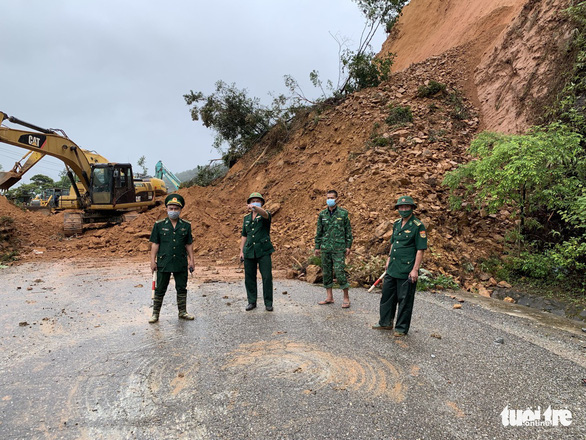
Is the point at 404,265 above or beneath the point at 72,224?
beneath

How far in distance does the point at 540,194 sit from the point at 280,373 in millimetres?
6084

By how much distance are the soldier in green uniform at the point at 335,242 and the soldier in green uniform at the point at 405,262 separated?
119 cm

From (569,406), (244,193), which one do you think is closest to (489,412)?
(569,406)

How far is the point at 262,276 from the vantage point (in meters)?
5.51

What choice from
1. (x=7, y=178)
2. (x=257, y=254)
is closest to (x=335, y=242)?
(x=257, y=254)

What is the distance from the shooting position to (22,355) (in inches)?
152

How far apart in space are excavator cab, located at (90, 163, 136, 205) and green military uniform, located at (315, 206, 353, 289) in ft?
40.8

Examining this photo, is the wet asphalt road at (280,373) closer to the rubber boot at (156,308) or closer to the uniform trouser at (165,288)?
the rubber boot at (156,308)

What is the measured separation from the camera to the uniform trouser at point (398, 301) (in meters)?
4.26

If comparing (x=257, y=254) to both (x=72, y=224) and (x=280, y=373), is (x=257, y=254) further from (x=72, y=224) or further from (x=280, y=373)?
(x=72, y=224)

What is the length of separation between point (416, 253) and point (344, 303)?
6.04 ft

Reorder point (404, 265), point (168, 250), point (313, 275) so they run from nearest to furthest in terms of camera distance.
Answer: point (404, 265)
point (168, 250)
point (313, 275)

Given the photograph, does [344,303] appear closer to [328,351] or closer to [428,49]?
[328,351]

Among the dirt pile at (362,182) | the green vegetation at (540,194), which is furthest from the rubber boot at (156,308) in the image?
the green vegetation at (540,194)
